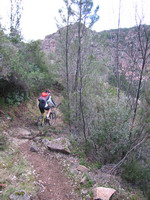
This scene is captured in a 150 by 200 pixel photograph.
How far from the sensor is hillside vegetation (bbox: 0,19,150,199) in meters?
5.36

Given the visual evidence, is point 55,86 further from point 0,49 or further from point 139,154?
point 139,154

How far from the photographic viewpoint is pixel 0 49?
7.84 meters

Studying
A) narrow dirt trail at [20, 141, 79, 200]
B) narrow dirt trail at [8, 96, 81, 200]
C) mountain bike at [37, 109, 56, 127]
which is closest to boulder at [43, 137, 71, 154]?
narrow dirt trail at [8, 96, 81, 200]

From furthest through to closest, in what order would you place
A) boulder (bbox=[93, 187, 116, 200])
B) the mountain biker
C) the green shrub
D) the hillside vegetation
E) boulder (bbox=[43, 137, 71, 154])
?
the mountain biker, boulder (bbox=[43, 137, 71, 154]), the hillside vegetation, the green shrub, boulder (bbox=[93, 187, 116, 200])

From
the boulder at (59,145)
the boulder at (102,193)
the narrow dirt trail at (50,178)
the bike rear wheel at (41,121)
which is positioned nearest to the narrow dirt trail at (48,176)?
the narrow dirt trail at (50,178)

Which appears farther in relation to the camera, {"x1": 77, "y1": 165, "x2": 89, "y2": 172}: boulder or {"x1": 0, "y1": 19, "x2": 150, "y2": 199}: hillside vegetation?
{"x1": 0, "y1": 19, "x2": 150, "y2": 199}: hillside vegetation

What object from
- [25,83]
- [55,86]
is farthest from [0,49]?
[55,86]

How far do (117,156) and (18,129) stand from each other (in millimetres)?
4308

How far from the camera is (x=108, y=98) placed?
6203 mm

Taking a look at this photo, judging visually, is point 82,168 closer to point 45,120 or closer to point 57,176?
point 57,176

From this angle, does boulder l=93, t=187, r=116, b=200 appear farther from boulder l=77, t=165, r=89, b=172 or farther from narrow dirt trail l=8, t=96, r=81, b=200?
boulder l=77, t=165, r=89, b=172

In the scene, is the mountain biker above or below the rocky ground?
above

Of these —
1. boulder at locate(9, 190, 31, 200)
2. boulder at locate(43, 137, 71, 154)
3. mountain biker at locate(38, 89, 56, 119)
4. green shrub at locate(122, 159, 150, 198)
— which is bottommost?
green shrub at locate(122, 159, 150, 198)

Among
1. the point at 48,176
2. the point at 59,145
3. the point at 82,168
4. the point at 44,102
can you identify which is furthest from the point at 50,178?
the point at 44,102
